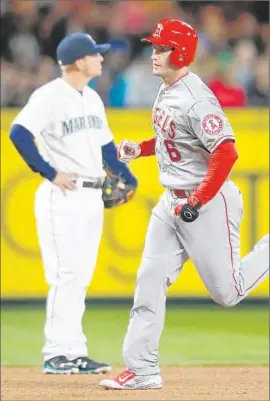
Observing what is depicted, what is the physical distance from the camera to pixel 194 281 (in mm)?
11023

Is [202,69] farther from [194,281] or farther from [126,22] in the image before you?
[194,281]

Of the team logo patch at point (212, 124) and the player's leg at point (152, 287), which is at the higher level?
the team logo patch at point (212, 124)

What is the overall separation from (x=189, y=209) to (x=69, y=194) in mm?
1941

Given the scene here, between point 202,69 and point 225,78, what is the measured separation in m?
0.29

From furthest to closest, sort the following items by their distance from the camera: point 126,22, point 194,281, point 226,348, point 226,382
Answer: point 126,22 → point 194,281 → point 226,348 → point 226,382

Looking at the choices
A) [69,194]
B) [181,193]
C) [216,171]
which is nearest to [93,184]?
[69,194]

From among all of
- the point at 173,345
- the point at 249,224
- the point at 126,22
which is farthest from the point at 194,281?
the point at 126,22

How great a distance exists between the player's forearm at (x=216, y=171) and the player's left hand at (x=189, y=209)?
0.07ft

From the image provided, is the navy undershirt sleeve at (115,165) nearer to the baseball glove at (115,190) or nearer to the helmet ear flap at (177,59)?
the baseball glove at (115,190)

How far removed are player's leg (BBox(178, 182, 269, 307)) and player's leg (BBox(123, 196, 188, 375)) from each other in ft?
0.30

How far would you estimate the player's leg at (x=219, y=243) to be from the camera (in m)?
6.55

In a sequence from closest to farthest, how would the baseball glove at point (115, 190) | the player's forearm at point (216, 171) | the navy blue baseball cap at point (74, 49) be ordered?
1. the player's forearm at point (216, 171)
2. the navy blue baseball cap at point (74, 49)
3. the baseball glove at point (115, 190)

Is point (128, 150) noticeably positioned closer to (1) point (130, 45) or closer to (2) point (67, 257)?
(2) point (67, 257)

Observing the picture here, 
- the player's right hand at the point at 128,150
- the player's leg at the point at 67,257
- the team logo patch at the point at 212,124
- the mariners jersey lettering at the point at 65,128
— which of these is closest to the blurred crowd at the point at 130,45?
the mariners jersey lettering at the point at 65,128
